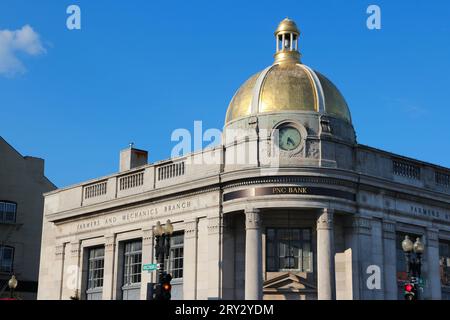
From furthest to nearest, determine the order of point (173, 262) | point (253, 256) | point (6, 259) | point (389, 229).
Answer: point (6, 259) < point (173, 262) < point (389, 229) < point (253, 256)

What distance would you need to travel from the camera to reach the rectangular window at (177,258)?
44.1 m

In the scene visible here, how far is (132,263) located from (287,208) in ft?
40.0

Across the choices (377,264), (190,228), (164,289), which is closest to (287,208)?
(377,264)

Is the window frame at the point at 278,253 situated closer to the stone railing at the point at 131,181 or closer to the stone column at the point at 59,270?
the stone railing at the point at 131,181

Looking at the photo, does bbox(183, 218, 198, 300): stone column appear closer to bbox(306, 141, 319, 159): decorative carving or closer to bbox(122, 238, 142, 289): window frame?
bbox(122, 238, 142, 289): window frame

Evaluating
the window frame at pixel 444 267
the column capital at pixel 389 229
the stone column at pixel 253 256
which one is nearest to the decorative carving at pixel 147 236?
the stone column at pixel 253 256

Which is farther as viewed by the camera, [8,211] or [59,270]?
[8,211]

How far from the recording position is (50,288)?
52.2 meters

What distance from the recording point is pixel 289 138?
1594 inches

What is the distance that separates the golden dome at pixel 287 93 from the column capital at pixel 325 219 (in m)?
5.69

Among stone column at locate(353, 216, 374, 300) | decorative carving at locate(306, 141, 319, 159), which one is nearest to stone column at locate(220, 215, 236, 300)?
decorative carving at locate(306, 141, 319, 159)

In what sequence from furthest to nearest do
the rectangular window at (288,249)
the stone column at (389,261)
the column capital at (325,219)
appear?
the stone column at (389,261)
the rectangular window at (288,249)
the column capital at (325,219)

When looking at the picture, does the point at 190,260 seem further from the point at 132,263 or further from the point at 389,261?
the point at 389,261

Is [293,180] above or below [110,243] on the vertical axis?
above
